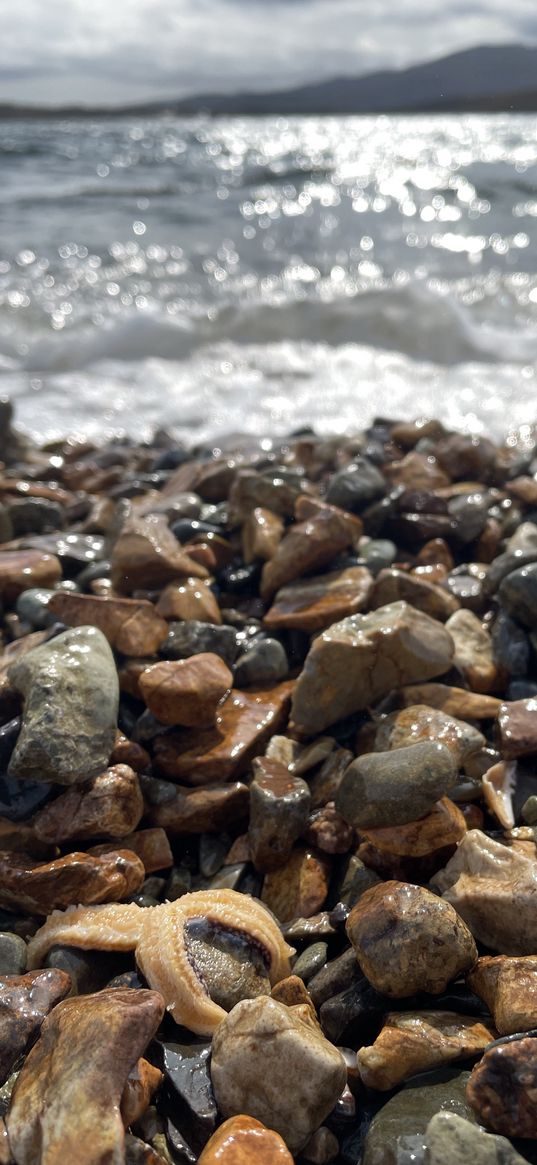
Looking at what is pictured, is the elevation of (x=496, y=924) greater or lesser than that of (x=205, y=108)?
lesser

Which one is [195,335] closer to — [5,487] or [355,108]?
[5,487]

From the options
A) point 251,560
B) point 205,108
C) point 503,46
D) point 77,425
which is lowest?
point 77,425

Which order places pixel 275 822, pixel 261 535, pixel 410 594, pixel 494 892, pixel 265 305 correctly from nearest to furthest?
pixel 494 892, pixel 275 822, pixel 410 594, pixel 261 535, pixel 265 305

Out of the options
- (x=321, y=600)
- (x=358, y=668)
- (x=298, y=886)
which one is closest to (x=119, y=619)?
(x=321, y=600)

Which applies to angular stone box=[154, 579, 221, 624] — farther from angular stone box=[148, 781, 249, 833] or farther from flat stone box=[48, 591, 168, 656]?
angular stone box=[148, 781, 249, 833]

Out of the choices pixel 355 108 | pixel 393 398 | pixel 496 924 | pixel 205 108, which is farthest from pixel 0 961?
pixel 205 108

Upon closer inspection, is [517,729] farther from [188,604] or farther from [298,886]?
[188,604]

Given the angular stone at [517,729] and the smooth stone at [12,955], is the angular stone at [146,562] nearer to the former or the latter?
the angular stone at [517,729]
